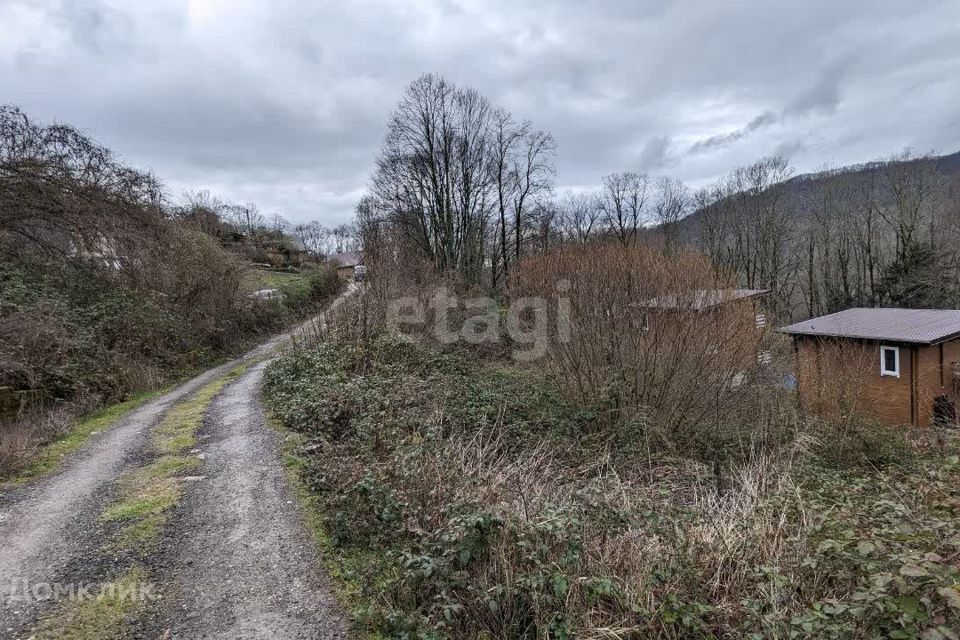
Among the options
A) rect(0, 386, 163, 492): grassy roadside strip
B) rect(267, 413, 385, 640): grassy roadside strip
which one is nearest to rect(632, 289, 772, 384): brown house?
rect(267, 413, 385, 640): grassy roadside strip

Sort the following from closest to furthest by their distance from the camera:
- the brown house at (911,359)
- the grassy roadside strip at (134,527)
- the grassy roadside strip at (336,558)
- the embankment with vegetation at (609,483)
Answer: the embankment with vegetation at (609,483), the grassy roadside strip at (134,527), the grassy roadside strip at (336,558), the brown house at (911,359)

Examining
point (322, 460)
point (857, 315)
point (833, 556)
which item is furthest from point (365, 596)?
point (857, 315)

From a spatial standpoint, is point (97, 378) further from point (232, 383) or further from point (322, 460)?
point (322, 460)

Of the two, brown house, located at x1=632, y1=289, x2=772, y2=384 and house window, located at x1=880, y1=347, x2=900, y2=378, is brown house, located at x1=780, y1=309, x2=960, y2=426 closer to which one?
house window, located at x1=880, y1=347, x2=900, y2=378

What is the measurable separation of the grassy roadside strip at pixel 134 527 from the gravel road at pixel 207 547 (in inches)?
5.3

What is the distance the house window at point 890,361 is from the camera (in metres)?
16.0

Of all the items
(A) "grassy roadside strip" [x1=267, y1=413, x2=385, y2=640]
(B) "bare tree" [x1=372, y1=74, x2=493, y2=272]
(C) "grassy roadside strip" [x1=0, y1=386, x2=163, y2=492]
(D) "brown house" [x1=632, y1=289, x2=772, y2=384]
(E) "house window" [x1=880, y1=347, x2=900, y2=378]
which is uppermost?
(B) "bare tree" [x1=372, y1=74, x2=493, y2=272]

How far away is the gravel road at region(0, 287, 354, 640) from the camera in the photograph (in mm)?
3320

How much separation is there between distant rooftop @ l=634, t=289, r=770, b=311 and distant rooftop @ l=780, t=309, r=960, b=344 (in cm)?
849

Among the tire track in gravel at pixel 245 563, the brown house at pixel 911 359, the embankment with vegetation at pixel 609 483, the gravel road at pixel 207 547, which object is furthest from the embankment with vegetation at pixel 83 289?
the brown house at pixel 911 359

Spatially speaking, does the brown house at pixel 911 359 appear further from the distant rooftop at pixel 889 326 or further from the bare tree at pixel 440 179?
the bare tree at pixel 440 179

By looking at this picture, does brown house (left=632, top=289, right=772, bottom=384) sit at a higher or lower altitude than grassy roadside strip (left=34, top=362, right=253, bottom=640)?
higher

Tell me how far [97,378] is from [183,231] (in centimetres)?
689

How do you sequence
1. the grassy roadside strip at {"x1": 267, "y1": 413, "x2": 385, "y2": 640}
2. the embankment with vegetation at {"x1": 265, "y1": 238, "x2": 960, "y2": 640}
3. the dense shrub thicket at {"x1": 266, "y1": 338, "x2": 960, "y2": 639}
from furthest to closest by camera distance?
the grassy roadside strip at {"x1": 267, "y1": 413, "x2": 385, "y2": 640} < the embankment with vegetation at {"x1": 265, "y1": 238, "x2": 960, "y2": 640} < the dense shrub thicket at {"x1": 266, "y1": 338, "x2": 960, "y2": 639}
